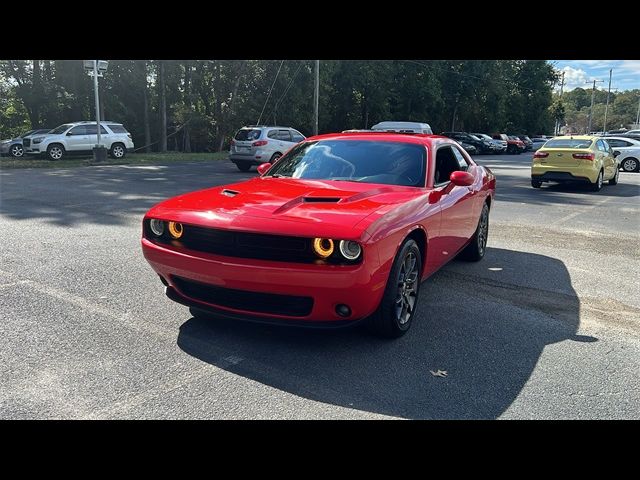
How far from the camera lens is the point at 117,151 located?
25.1 m

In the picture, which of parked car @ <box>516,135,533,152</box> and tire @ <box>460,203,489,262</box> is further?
parked car @ <box>516,135,533,152</box>

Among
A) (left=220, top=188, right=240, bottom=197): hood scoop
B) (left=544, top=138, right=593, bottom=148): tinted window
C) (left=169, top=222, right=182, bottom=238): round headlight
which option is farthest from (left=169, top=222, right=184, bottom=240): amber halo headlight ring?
(left=544, top=138, right=593, bottom=148): tinted window

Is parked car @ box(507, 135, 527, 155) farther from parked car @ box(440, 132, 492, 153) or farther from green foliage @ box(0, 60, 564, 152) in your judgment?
green foliage @ box(0, 60, 564, 152)

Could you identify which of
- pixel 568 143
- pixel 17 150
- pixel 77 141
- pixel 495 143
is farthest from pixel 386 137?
pixel 495 143

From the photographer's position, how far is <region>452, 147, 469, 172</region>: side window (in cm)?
601

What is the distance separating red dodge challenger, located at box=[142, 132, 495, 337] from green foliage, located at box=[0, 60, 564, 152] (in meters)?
31.8

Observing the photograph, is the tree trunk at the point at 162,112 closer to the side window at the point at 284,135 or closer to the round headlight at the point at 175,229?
the side window at the point at 284,135

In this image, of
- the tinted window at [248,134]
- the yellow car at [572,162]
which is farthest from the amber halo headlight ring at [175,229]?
the tinted window at [248,134]

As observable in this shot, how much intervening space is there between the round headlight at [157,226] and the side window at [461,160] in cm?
327

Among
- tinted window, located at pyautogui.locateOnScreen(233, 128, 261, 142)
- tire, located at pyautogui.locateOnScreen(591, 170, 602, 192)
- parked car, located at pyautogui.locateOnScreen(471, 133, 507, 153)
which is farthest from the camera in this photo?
parked car, located at pyautogui.locateOnScreen(471, 133, 507, 153)

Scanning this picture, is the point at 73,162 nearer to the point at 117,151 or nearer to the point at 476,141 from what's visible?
the point at 117,151

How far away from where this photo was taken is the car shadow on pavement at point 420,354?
3.23m
